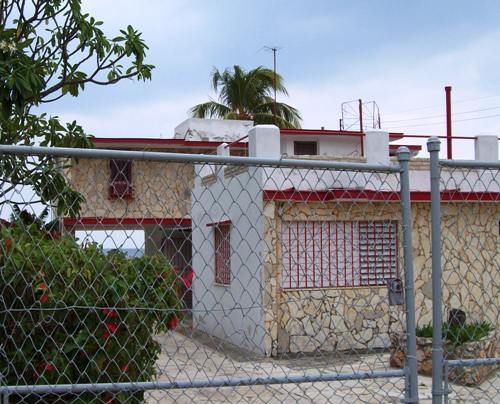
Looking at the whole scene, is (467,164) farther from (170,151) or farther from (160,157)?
(170,151)

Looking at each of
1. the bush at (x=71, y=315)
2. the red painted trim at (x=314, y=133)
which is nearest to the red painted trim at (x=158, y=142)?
the red painted trim at (x=314, y=133)

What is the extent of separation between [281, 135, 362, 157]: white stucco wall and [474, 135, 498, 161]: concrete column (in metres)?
9.75

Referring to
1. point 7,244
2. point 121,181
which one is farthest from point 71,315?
point 121,181

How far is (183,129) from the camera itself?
22.5 metres

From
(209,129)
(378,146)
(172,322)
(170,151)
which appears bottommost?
(172,322)

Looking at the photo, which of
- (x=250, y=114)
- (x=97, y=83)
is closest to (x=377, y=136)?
(x=97, y=83)

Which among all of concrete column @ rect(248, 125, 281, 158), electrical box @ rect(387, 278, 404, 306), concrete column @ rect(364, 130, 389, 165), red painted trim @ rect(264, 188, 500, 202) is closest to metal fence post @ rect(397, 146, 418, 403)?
electrical box @ rect(387, 278, 404, 306)

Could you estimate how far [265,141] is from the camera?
37.4 ft

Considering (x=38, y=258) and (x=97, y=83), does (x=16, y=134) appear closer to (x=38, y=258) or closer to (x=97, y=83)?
(x=97, y=83)

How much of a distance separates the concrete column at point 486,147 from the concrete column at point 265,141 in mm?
3790

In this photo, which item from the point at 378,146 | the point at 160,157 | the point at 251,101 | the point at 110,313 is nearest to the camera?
the point at 160,157

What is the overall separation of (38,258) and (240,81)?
26483 mm

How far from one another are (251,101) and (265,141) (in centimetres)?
1906

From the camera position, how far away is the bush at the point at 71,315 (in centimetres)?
388
